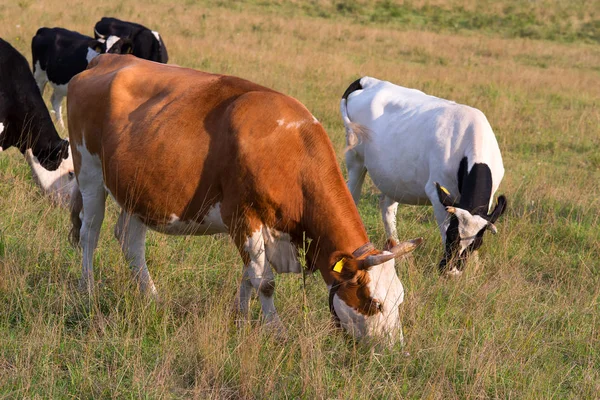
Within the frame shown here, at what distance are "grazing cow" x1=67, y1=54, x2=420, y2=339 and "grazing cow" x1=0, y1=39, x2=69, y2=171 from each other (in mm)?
2063

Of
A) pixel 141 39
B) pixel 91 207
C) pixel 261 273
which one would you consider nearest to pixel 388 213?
pixel 91 207

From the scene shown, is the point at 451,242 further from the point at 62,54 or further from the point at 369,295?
the point at 62,54

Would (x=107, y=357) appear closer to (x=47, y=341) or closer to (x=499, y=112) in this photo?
(x=47, y=341)

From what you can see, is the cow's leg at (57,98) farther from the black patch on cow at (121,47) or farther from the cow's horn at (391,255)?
the cow's horn at (391,255)

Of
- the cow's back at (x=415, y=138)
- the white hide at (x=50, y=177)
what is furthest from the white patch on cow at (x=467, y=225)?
the white hide at (x=50, y=177)

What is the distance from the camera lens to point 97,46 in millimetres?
12102

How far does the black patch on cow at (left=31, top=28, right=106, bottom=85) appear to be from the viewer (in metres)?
12.0

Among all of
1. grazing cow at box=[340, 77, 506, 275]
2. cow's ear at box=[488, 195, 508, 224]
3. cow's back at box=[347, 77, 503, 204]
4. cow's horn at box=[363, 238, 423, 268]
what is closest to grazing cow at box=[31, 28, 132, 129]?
grazing cow at box=[340, 77, 506, 275]

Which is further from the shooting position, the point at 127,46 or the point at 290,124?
the point at 127,46

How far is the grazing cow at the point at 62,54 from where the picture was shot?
39.3 feet

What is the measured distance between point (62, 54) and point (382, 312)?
9502 millimetres

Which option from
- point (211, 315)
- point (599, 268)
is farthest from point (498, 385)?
point (599, 268)

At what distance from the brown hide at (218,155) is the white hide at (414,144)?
1.75 m

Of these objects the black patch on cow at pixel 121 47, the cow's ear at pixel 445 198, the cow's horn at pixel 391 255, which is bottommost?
the black patch on cow at pixel 121 47
